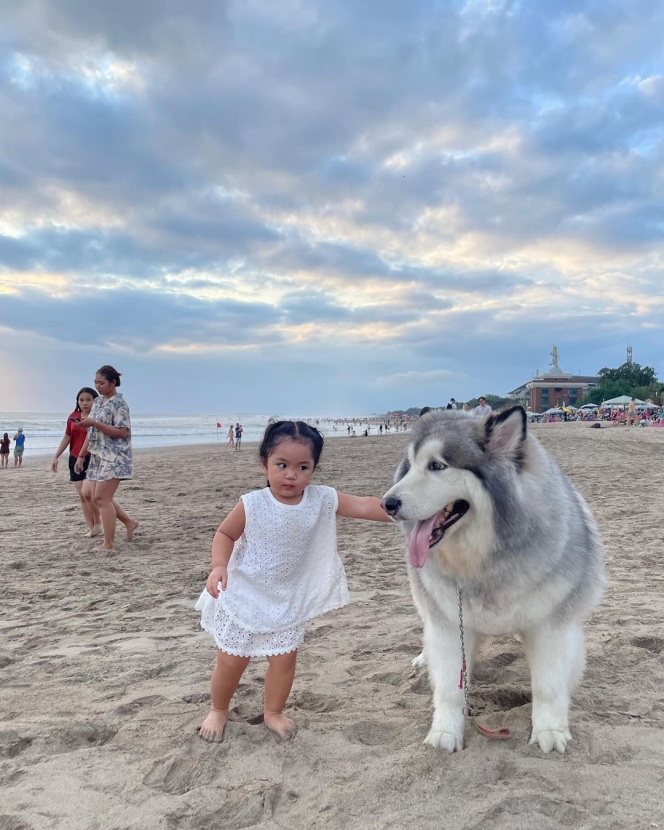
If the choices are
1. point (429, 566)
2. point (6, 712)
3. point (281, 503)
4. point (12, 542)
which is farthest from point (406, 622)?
point (12, 542)

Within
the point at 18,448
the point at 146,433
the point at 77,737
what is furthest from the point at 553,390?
the point at 77,737

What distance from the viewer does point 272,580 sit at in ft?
8.86

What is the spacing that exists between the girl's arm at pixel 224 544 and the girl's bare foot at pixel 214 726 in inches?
24.5

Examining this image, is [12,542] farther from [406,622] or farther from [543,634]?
[543,634]

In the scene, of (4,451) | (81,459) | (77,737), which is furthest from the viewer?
(4,451)

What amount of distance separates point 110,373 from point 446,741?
5.51 metres

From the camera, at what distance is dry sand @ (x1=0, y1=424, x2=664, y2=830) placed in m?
2.09

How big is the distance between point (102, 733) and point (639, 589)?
13.2ft

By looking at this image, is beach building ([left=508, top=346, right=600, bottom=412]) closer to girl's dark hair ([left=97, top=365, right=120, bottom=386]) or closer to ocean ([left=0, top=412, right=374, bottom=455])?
ocean ([left=0, top=412, right=374, bottom=455])

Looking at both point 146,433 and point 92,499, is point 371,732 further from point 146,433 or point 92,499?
point 146,433

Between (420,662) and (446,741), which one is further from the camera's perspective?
(420,662)

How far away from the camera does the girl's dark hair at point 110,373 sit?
655 cm

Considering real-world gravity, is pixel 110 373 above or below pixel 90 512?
above

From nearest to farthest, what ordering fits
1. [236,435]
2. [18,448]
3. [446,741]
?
[446,741] → [18,448] → [236,435]
